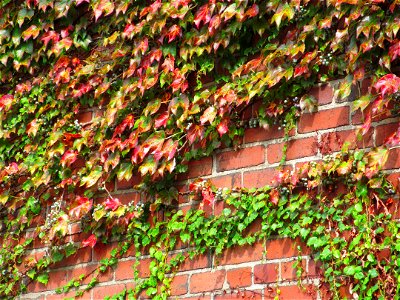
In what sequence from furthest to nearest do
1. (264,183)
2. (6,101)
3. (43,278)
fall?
(6,101) → (43,278) → (264,183)

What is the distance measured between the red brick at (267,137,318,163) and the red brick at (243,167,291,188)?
46 mm

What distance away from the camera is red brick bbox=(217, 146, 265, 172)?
11.2 feet

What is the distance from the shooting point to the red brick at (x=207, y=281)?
335 cm

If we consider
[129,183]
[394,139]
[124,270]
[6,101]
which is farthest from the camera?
[6,101]

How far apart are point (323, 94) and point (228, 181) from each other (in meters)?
0.52

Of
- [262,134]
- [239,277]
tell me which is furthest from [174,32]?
[239,277]

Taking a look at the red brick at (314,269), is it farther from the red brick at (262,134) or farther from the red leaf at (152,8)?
the red leaf at (152,8)

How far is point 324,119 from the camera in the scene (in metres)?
3.27

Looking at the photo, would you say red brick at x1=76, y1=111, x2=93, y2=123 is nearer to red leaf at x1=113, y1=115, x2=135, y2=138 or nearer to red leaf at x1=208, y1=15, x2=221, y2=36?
red leaf at x1=113, y1=115, x2=135, y2=138

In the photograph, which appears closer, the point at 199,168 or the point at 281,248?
the point at 281,248

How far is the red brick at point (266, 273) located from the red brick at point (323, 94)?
0.65 m

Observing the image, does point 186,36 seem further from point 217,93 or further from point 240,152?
point 240,152

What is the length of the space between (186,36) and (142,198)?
710mm

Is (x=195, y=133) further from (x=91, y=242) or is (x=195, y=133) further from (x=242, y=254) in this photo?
(x=91, y=242)
